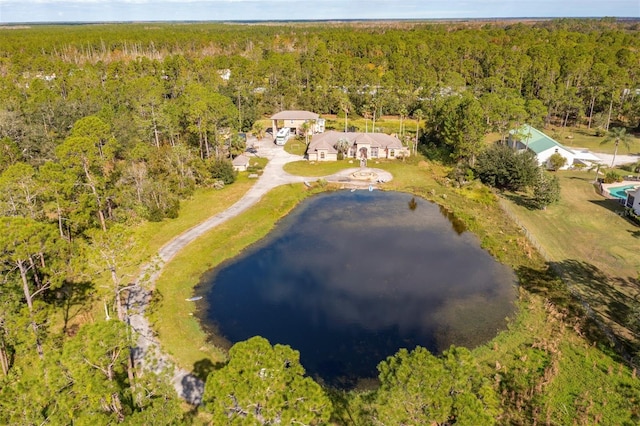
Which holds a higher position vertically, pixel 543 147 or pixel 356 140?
pixel 356 140

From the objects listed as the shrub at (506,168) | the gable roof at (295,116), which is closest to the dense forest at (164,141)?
the shrub at (506,168)

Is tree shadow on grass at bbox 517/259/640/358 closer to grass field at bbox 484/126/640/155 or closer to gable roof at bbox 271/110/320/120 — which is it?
grass field at bbox 484/126/640/155

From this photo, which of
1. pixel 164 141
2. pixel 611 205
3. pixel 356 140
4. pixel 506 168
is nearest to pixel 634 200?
pixel 611 205

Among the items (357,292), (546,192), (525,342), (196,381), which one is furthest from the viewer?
(546,192)

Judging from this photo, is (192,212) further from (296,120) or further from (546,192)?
(296,120)

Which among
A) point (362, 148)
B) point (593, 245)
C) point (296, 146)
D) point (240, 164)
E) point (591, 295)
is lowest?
point (591, 295)

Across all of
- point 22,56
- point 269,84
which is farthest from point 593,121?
point 22,56
